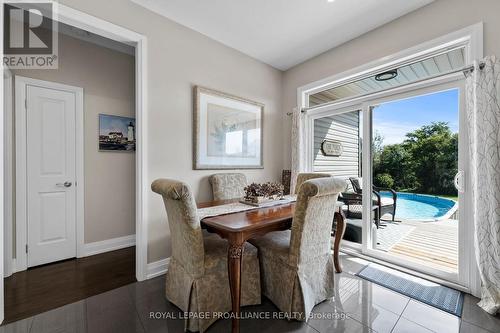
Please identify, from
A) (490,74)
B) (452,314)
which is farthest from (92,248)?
(490,74)

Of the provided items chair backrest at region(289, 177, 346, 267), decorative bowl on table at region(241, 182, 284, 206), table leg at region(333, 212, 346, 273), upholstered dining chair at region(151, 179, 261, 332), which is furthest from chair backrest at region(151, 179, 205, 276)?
table leg at region(333, 212, 346, 273)

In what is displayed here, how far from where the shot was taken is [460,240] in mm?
2113

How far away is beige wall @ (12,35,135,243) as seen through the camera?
9.21 ft

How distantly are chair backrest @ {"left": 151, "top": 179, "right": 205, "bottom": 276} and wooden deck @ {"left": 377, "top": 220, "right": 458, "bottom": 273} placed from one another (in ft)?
7.87

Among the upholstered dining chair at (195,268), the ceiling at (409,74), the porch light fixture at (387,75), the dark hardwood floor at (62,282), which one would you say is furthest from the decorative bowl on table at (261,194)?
the porch light fixture at (387,75)

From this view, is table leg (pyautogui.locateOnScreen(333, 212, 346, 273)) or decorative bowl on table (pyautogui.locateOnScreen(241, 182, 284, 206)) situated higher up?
decorative bowl on table (pyautogui.locateOnScreen(241, 182, 284, 206))

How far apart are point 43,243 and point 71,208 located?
0.46 m

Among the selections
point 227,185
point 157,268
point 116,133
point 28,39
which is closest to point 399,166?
point 227,185

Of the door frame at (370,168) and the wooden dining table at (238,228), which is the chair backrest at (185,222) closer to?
the wooden dining table at (238,228)

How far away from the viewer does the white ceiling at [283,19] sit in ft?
7.51

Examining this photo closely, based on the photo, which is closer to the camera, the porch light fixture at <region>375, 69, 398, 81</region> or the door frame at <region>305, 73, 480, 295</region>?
the door frame at <region>305, 73, 480, 295</region>

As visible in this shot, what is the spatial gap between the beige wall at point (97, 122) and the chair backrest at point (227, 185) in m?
1.39

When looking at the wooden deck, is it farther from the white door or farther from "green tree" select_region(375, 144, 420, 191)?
the white door

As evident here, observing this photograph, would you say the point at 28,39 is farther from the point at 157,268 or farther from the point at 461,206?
the point at 461,206
